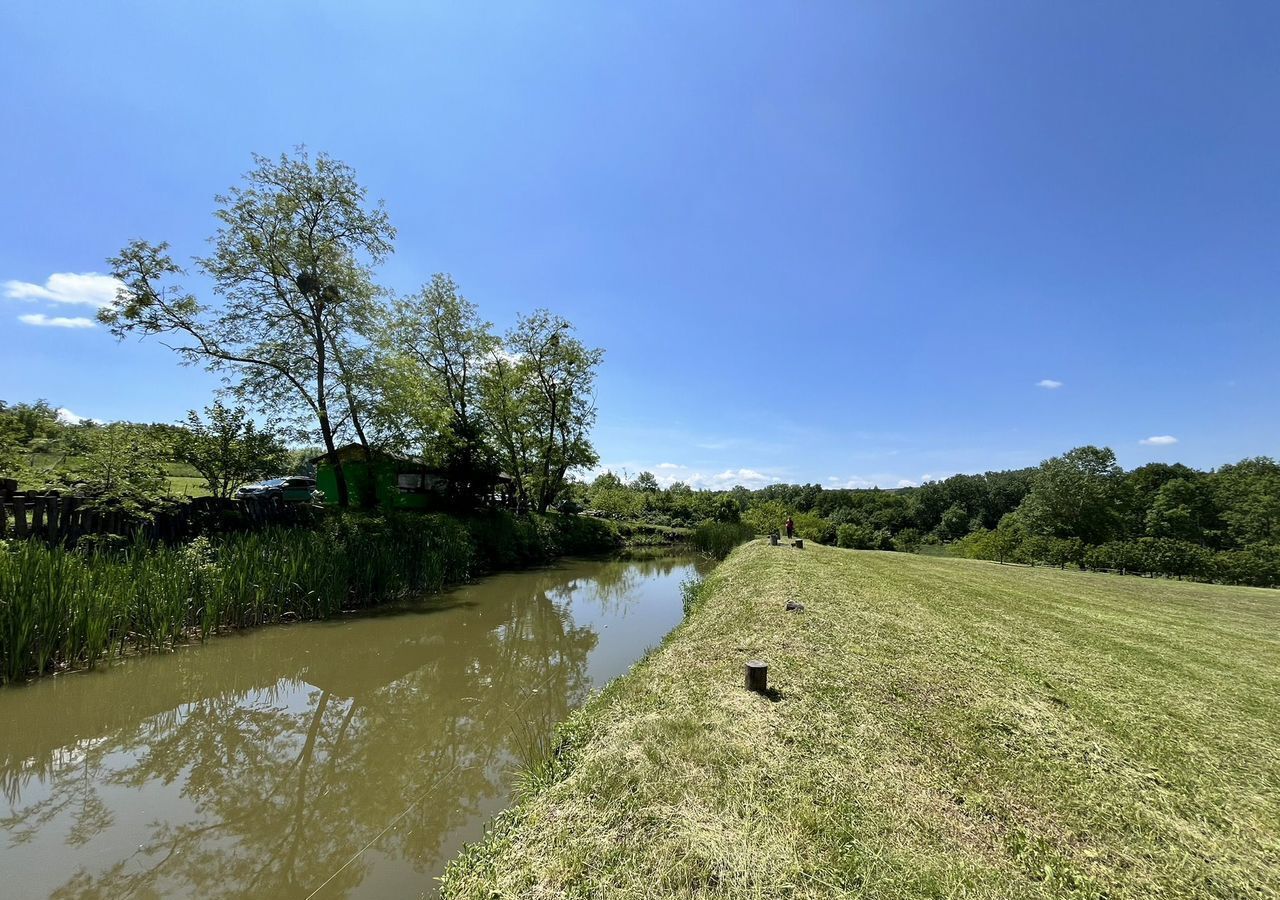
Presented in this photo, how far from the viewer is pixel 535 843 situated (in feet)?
9.27

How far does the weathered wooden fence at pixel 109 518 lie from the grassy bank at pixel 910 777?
10352mm

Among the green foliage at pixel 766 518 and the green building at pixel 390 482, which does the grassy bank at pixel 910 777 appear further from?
the green foliage at pixel 766 518

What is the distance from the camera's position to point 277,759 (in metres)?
5.18

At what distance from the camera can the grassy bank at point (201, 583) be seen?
6441 millimetres

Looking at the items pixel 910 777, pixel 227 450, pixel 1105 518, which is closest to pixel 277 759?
pixel 910 777

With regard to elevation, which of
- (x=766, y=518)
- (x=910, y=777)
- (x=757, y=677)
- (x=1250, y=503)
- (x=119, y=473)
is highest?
(x=119, y=473)

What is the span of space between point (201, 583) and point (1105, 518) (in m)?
64.0

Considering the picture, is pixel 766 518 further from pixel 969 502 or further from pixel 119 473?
pixel 969 502

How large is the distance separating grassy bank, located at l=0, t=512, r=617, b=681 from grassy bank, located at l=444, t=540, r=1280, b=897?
7.73 metres

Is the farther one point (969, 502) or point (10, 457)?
point (969, 502)

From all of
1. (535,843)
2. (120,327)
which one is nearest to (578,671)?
(535,843)

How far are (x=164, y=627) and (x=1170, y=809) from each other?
1216cm

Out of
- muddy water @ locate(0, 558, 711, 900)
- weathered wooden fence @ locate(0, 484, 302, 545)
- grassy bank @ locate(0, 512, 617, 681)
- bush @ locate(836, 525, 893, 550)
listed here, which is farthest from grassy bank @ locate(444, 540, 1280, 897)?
bush @ locate(836, 525, 893, 550)

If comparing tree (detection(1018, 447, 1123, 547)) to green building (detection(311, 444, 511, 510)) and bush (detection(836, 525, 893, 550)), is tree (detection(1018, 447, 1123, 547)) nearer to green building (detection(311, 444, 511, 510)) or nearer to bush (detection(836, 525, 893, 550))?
bush (detection(836, 525, 893, 550))
